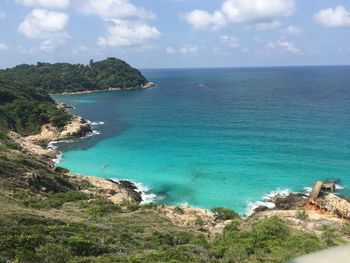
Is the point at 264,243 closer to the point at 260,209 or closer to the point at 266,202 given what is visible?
the point at 260,209

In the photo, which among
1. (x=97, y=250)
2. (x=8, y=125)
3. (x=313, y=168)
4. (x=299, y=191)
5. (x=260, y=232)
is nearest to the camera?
(x=97, y=250)

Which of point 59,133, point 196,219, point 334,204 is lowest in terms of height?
point 334,204

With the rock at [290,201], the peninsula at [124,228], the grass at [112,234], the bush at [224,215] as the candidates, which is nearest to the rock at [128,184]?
the peninsula at [124,228]

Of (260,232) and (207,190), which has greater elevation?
(260,232)

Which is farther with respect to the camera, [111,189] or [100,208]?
[111,189]

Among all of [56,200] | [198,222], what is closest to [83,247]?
[198,222]

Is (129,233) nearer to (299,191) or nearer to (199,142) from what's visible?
(299,191)

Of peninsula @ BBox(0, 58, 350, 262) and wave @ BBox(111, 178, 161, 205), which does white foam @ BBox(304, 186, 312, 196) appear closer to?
peninsula @ BBox(0, 58, 350, 262)

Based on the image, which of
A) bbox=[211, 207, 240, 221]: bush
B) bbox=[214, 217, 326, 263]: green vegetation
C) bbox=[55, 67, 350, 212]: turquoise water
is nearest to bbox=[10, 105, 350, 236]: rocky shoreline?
bbox=[211, 207, 240, 221]: bush

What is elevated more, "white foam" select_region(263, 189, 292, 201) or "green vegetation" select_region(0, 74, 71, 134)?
"green vegetation" select_region(0, 74, 71, 134)

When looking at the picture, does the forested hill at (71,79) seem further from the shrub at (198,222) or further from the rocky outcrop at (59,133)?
the shrub at (198,222)

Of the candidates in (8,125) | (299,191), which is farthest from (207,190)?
(8,125)
